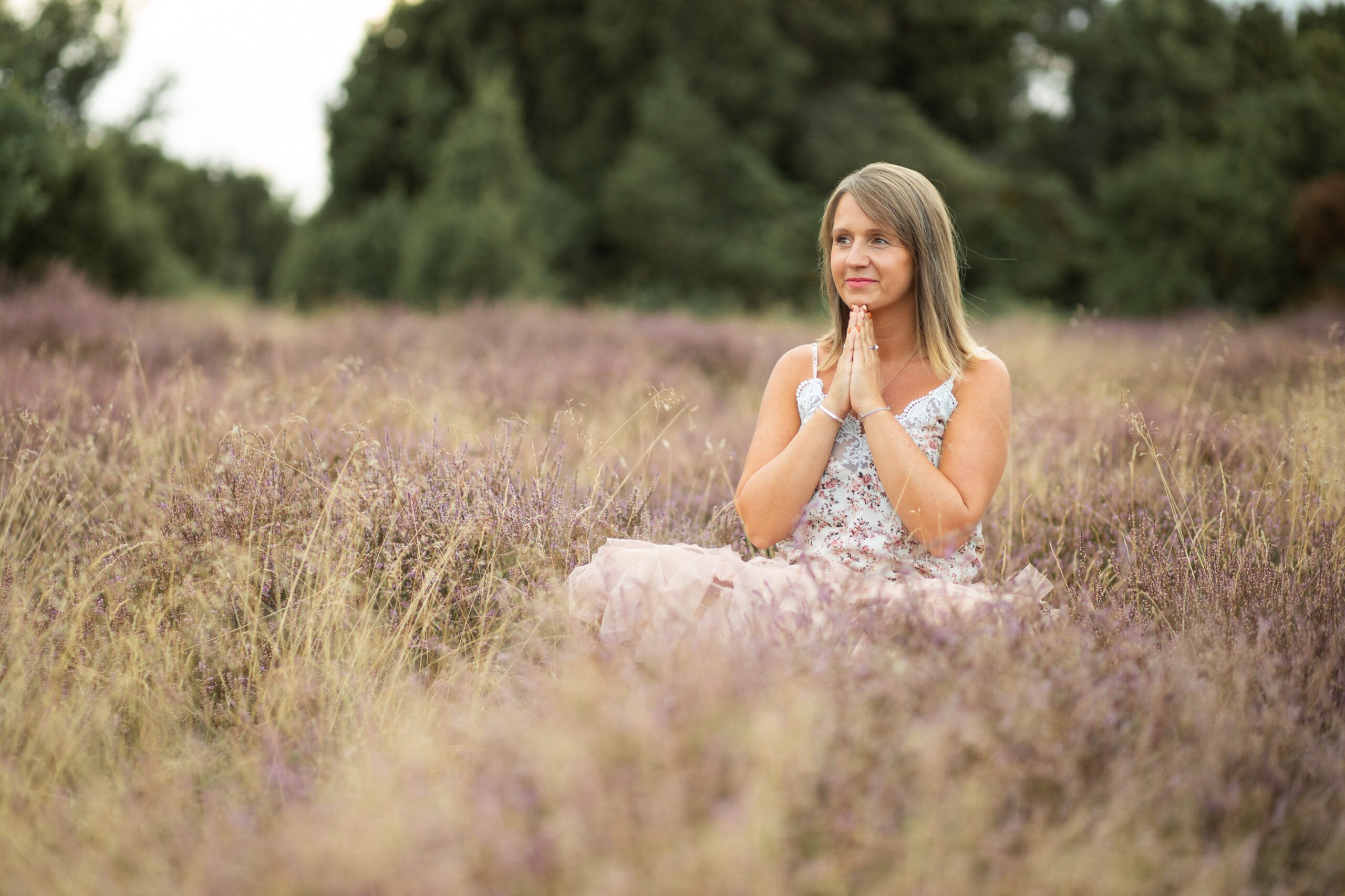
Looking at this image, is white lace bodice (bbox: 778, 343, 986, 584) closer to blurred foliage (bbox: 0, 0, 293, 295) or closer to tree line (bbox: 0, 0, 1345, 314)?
blurred foliage (bbox: 0, 0, 293, 295)

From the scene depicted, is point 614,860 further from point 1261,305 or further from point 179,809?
point 1261,305

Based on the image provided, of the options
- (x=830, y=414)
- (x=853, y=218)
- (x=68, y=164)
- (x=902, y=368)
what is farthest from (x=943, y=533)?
(x=68, y=164)

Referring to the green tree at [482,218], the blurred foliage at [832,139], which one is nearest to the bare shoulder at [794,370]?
the green tree at [482,218]

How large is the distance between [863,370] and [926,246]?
1.57ft

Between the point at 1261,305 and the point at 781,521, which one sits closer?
the point at 781,521

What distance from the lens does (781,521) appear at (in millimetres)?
2568

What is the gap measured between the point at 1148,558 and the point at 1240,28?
2551cm

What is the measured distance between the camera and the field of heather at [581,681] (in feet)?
4.51

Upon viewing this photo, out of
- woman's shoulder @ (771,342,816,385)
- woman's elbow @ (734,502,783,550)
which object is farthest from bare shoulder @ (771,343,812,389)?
woman's elbow @ (734,502,783,550)

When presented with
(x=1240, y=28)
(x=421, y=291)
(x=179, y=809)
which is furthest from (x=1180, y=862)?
(x=1240, y=28)

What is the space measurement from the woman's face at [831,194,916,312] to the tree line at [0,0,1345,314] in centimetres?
1212

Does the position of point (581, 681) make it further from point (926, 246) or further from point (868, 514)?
point (926, 246)

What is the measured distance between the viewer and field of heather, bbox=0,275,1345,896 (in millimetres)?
1374

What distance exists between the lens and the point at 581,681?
159cm
